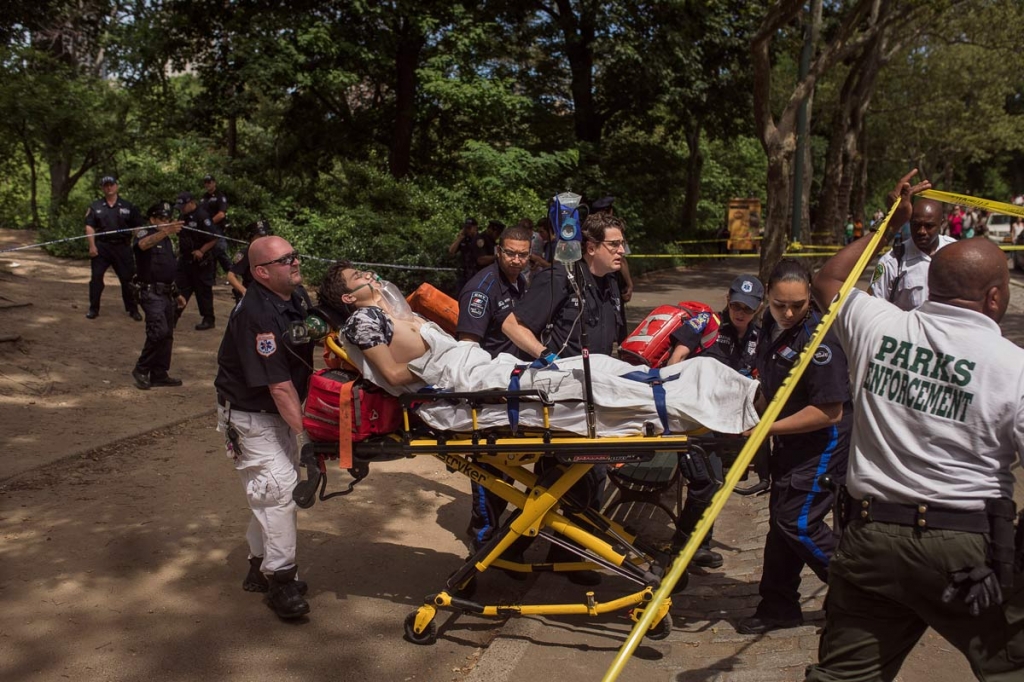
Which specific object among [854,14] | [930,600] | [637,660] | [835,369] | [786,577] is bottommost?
[637,660]

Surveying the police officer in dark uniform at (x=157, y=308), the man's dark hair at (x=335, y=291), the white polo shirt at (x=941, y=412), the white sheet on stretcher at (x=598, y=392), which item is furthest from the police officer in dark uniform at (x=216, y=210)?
the white polo shirt at (x=941, y=412)

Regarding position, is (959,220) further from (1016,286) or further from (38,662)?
(38,662)

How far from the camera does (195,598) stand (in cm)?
498

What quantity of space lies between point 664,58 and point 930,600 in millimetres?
16913

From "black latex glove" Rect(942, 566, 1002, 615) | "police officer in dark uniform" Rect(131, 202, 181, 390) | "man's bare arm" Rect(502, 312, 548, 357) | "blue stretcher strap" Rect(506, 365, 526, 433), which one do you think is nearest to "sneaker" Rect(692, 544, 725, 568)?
"man's bare arm" Rect(502, 312, 548, 357)

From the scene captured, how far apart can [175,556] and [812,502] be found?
11.6ft

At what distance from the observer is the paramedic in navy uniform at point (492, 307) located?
5258mm

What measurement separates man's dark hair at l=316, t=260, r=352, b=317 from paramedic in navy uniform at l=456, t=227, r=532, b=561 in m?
0.90

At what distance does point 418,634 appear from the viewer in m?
4.58

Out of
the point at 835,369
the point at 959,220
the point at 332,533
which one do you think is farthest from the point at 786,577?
the point at 959,220

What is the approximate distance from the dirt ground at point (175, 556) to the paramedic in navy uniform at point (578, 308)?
106cm

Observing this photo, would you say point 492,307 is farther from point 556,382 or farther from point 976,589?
point 976,589

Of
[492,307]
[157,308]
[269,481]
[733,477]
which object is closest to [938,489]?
[733,477]

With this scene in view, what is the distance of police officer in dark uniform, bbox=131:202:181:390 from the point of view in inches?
359
